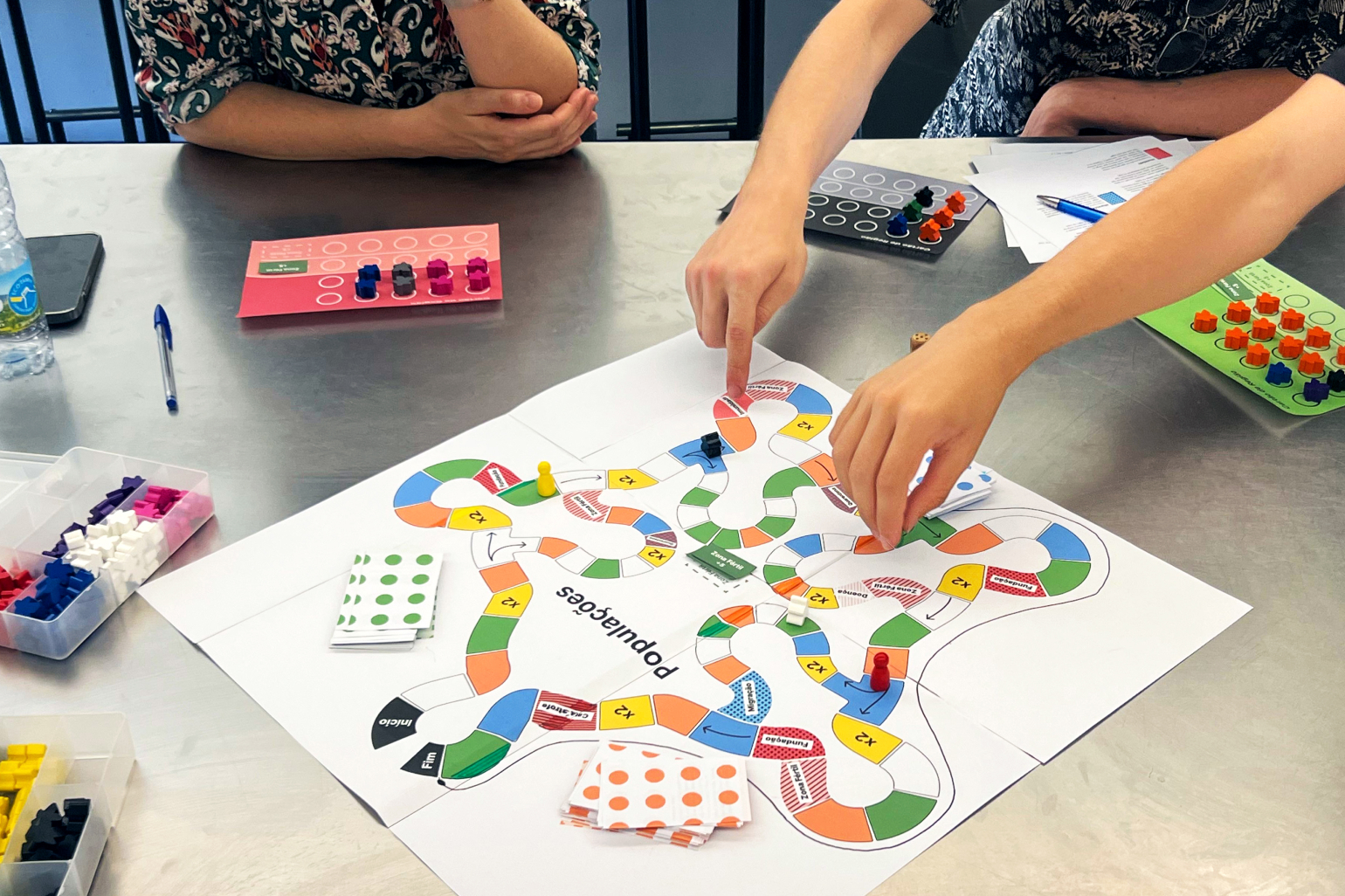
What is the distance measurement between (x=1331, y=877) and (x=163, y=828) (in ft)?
2.03

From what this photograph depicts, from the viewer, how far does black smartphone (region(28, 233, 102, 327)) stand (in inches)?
41.3

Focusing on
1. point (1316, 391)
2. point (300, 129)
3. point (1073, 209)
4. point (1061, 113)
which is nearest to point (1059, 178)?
point (1073, 209)

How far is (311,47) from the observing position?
4.39ft

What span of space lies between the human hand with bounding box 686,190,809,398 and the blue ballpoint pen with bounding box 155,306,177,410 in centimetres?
46

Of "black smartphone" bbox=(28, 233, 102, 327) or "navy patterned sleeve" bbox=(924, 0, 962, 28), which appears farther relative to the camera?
"navy patterned sleeve" bbox=(924, 0, 962, 28)

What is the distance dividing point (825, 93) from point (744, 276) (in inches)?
11.9

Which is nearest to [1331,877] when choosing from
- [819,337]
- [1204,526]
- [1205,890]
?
Result: [1205,890]

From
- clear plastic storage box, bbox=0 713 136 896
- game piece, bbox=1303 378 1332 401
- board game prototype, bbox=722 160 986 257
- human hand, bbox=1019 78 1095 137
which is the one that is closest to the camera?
clear plastic storage box, bbox=0 713 136 896

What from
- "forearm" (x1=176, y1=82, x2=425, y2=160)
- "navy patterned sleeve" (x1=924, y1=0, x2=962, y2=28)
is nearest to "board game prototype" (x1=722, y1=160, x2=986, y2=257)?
"navy patterned sleeve" (x1=924, y1=0, x2=962, y2=28)

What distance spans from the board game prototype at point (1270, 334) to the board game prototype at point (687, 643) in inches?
11.0

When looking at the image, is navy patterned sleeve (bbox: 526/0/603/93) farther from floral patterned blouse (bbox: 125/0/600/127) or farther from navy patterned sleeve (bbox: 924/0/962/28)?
navy patterned sleeve (bbox: 924/0/962/28)

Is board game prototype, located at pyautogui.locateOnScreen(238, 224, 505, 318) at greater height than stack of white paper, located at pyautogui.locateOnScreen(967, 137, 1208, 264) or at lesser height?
lesser

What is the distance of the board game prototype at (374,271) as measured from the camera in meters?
1.07

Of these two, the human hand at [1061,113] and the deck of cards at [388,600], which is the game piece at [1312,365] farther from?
the deck of cards at [388,600]
